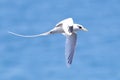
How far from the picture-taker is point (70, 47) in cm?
1234

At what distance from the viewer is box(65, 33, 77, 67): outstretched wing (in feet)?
39.1

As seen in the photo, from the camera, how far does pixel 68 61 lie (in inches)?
466

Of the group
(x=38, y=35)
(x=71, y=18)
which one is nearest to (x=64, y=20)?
(x=71, y=18)

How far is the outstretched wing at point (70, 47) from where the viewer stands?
11922 mm

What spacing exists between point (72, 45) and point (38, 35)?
52.1 inches

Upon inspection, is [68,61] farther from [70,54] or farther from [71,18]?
[71,18]

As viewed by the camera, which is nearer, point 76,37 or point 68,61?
point 68,61

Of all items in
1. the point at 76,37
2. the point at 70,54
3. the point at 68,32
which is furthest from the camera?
the point at 76,37

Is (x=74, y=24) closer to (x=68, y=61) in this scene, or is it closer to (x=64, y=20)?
(x=64, y=20)

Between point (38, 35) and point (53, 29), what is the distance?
0.69 metres

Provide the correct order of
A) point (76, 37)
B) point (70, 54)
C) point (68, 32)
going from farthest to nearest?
point (76, 37) → point (70, 54) → point (68, 32)

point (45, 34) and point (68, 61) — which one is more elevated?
point (45, 34)

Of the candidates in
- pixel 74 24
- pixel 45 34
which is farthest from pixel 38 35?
pixel 74 24

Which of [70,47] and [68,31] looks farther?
[70,47]
